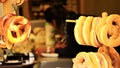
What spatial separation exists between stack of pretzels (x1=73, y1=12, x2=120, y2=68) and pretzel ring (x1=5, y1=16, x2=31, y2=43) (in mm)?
112

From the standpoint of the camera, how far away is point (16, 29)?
520 millimetres

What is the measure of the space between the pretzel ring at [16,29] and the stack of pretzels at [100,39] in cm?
11

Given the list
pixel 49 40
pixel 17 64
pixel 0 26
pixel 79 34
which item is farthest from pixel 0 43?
pixel 49 40

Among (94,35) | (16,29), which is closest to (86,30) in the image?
(94,35)

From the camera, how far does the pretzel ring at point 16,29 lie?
522 millimetres

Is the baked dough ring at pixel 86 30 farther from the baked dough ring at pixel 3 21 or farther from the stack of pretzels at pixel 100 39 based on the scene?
the baked dough ring at pixel 3 21

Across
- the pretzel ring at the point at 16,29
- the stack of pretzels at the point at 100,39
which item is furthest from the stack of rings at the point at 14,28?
the stack of pretzels at the point at 100,39

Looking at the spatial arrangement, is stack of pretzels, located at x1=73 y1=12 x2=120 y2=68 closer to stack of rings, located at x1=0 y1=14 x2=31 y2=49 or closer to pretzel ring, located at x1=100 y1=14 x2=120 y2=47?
pretzel ring, located at x1=100 y1=14 x2=120 y2=47

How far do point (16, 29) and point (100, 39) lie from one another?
0.17 metres

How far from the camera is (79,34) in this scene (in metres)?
0.49

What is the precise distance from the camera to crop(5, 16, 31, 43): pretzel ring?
1.71 feet

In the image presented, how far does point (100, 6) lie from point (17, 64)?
40 centimetres

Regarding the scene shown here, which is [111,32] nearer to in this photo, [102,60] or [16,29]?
[102,60]

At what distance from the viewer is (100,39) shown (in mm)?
463
